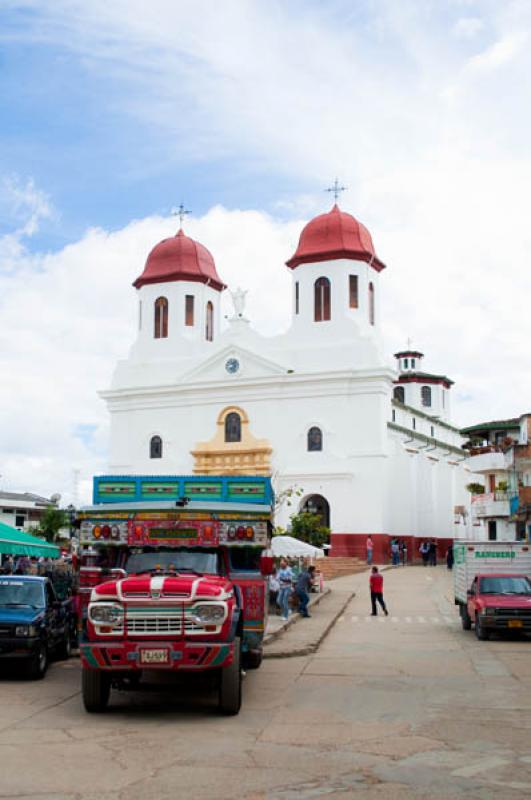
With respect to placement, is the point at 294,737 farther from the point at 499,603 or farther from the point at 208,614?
the point at 499,603

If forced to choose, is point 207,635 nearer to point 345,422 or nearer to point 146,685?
point 146,685

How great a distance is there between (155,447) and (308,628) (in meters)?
34.1

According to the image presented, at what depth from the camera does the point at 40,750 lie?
9.30 metres

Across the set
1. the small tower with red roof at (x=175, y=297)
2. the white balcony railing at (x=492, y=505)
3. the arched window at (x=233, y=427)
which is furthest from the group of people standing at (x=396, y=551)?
the small tower with red roof at (x=175, y=297)

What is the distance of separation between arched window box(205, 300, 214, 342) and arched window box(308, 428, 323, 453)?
10.7 metres

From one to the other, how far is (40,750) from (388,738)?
11.3 feet

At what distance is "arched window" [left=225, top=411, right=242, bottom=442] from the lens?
53.5 meters

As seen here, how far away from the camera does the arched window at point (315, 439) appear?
5122 centimetres

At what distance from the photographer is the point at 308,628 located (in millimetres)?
22750

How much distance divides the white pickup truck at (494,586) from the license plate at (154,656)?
37.5ft

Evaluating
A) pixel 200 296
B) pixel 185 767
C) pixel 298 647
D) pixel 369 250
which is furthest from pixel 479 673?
pixel 200 296

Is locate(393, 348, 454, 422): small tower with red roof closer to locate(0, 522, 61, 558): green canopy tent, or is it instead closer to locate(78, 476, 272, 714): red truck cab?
locate(0, 522, 61, 558): green canopy tent

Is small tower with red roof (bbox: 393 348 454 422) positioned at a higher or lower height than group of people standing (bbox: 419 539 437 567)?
higher

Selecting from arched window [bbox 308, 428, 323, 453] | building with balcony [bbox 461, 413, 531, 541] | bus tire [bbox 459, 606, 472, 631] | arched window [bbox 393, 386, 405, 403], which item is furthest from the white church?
bus tire [bbox 459, 606, 472, 631]
